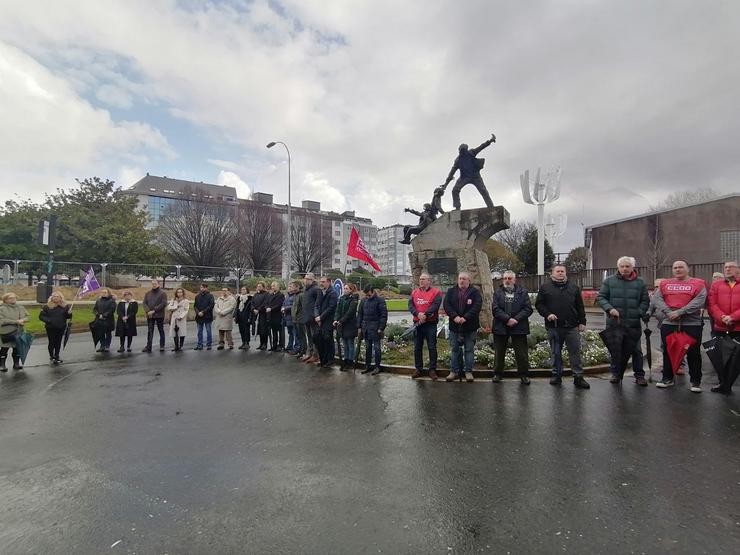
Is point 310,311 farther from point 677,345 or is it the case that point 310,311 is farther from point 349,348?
point 677,345

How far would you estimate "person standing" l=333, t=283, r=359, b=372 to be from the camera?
8398 mm

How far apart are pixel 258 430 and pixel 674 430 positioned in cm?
464

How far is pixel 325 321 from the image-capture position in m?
8.74

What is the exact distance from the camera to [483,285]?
420 inches

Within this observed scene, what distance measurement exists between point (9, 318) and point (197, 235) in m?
31.8

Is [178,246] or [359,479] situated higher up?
[178,246]

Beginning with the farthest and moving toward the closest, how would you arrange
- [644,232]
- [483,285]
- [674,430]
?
[644,232] → [483,285] → [674,430]

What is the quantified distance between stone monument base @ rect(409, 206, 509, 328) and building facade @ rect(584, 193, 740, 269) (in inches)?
1048

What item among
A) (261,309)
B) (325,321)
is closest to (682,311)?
(325,321)

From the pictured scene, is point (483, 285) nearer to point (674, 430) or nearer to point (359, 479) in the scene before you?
point (674, 430)

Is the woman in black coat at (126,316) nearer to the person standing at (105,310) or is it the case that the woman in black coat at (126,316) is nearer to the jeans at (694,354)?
the person standing at (105,310)

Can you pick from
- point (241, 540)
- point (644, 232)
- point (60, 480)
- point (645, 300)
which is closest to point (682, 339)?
point (645, 300)

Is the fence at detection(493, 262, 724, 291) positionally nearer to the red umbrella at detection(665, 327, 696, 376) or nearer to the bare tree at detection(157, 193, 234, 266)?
the red umbrella at detection(665, 327, 696, 376)

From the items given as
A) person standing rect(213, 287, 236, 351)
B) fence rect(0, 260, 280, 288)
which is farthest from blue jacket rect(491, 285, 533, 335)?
fence rect(0, 260, 280, 288)
